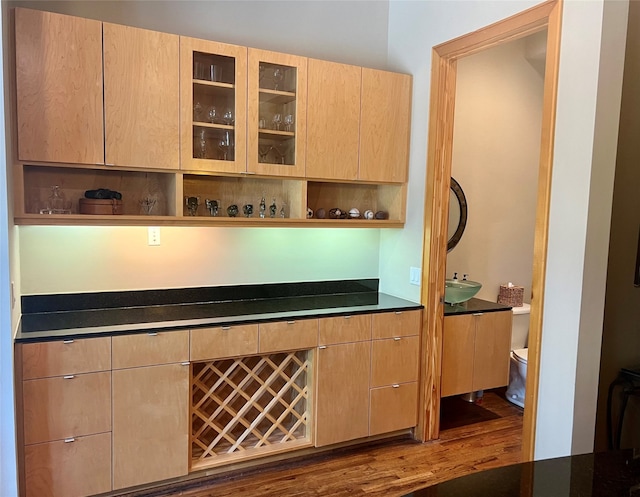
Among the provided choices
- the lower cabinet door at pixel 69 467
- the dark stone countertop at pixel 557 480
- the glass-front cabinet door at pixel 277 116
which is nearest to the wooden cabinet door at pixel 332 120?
the glass-front cabinet door at pixel 277 116

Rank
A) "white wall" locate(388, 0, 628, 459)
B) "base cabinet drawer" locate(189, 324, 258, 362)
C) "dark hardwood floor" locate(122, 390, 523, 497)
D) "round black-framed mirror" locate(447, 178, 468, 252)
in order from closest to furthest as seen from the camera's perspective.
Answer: "white wall" locate(388, 0, 628, 459) < "base cabinet drawer" locate(189, 324, 258, 362) < "dark hardwood floor" locate(122, 390, 523, 497) < "round black-framed mirror" locate(447, 178, 468, 252)

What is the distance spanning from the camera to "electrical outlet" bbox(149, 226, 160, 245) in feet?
9.30

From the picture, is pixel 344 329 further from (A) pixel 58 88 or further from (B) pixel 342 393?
(A) pixel 58 88

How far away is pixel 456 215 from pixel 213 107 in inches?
83.0

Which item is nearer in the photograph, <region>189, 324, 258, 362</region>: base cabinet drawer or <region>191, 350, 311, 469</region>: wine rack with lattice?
<region>189, 324, 258, 362</region>: base cabinet drawer

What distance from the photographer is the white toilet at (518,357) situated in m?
3.74

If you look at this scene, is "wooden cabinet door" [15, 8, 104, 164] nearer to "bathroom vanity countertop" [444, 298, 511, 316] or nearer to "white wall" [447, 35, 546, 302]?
"bathroom vanity countertop" [444, 298, 511, 316]

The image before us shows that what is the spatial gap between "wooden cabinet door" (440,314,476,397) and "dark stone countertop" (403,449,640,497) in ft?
6.66

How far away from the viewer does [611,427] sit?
8.16 feet

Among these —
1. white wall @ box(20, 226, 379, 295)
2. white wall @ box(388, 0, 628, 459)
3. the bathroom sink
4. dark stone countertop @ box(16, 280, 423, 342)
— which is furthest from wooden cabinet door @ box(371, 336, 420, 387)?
white wall @ box(388, 0, 628, 459)

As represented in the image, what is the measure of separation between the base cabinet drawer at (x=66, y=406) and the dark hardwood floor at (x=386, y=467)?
0.54 m

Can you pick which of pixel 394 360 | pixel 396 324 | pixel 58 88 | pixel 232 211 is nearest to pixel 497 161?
pixel 396 324

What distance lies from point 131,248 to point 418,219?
1753 millimetres

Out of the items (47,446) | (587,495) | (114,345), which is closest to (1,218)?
(114,345)
